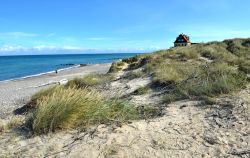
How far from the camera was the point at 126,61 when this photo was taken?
27297 mm

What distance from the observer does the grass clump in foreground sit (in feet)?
18.0

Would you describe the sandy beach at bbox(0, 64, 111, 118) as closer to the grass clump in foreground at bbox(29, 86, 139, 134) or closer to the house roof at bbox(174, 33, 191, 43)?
the grass clump in foreground at bbox(29, 86, 139, 134)

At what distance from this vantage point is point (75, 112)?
5707mm

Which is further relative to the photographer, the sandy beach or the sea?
the sea

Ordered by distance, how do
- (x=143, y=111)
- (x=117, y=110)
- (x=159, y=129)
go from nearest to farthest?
(x=159, y=129), (x=117, y=110), (x=143, y=111)

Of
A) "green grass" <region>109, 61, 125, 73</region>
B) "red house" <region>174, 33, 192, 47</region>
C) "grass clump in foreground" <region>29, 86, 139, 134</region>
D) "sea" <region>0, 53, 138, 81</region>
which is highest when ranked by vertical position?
"red house" <region>174, 33, 192, 47</region>

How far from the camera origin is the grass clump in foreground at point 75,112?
5473 millimetres

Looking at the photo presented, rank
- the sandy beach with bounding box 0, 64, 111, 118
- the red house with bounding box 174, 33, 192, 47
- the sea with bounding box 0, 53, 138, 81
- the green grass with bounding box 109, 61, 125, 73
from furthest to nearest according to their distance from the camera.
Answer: the red house with bounding box 174, 33, 192, 47 < the sea with bounding box 0, 53, 138, 81 < the green grass with bounding box 109, 61, 125, 73 < the sandy beach with bounding box 0, 64, 111, 118

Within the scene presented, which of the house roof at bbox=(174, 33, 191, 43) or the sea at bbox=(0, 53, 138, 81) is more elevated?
the house roof at bbox=(174, 33, 191, 43)

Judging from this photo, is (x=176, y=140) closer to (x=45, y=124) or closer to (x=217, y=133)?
(x=217, y=133)

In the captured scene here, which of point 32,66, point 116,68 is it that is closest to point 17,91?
point 116,68

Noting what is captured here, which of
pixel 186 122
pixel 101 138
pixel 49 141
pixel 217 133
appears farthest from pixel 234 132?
pixel 49 141

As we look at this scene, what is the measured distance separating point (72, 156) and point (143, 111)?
92.5 inches

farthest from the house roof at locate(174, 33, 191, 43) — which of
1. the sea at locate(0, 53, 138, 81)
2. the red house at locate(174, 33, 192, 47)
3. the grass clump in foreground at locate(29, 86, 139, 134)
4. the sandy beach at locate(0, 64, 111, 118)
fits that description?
the grass clump in foreground at locate(29, 86, 139, 134)
